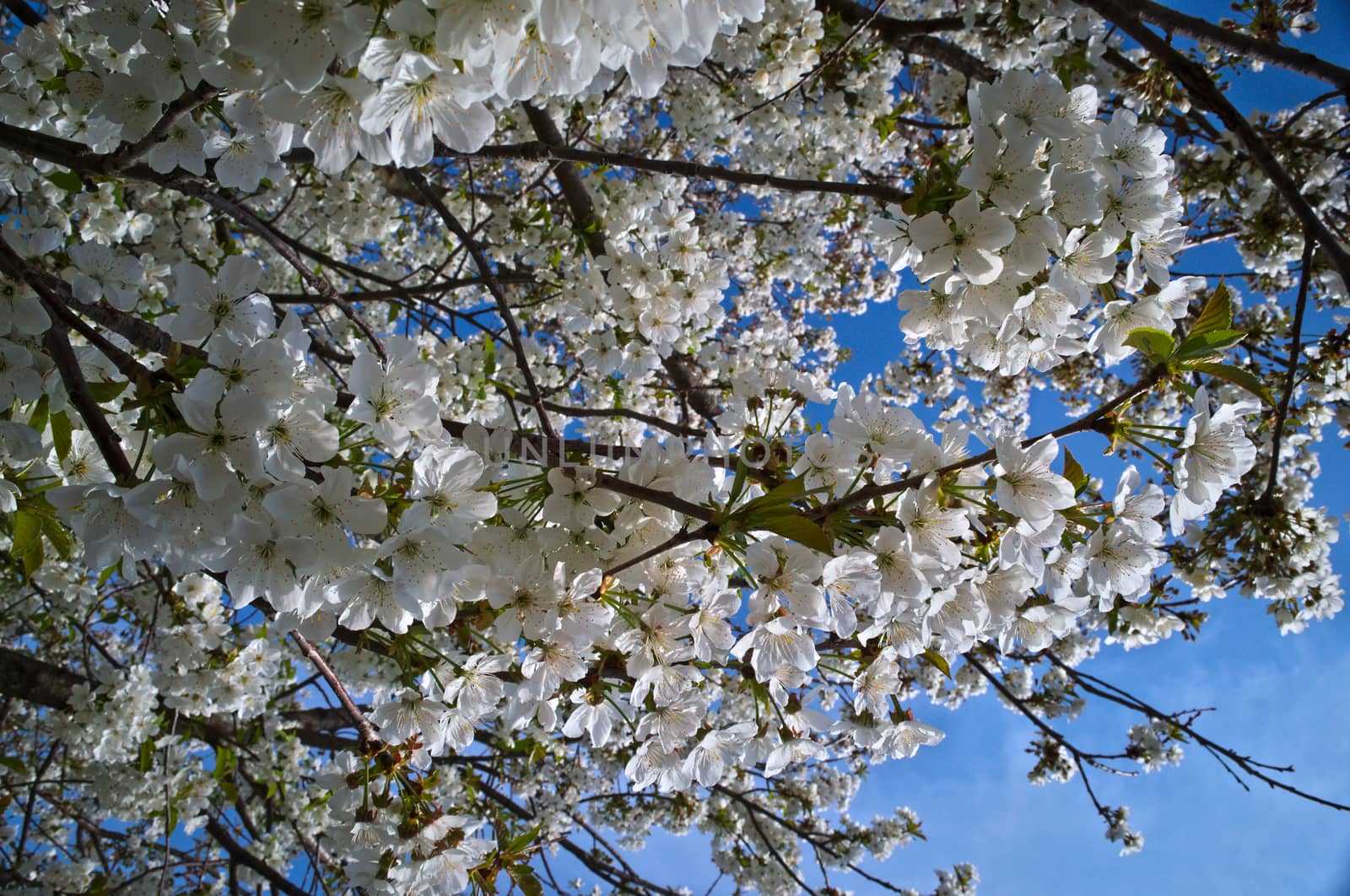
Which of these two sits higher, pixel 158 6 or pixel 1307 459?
pixel 1307 459

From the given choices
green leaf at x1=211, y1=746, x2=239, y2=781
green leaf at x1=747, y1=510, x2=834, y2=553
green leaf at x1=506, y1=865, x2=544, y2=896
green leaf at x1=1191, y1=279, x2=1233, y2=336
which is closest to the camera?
green leaf at x1=747, y1=510, x2=834, y2=553

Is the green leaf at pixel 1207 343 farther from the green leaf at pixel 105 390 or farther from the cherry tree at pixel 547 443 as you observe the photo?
the green leaf at pixel 105 390

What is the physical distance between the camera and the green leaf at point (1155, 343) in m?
1.16

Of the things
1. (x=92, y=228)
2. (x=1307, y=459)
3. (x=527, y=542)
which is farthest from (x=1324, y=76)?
(x=92, y=228)

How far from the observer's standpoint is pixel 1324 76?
7.61 ft

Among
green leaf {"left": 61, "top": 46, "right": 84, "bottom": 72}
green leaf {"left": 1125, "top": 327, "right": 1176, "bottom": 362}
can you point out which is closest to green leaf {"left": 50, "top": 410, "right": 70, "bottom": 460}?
green leaf {"left": 61, "top": 46, "right": 84, "bottom": 72}

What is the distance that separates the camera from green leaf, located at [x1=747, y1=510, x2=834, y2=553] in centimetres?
101

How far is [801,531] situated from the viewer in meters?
1.02

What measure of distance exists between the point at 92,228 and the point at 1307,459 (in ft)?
23.2

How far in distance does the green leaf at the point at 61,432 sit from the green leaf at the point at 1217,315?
207 cm

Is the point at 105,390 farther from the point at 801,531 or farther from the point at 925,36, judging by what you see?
the point at 925,36

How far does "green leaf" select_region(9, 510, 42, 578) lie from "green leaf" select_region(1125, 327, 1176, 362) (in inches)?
84.9

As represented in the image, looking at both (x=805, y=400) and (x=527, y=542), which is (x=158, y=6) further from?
(x=805, y=400)

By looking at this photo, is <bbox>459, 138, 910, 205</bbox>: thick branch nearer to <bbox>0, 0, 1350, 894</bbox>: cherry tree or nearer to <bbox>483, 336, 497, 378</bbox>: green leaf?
<bbox>0, 0, 1350, 894</bbox>: cherry tree
